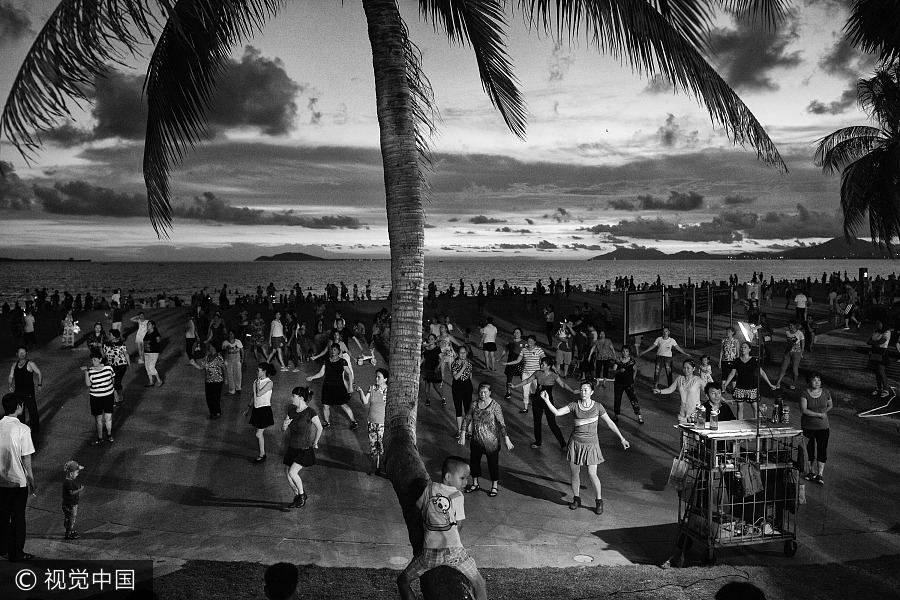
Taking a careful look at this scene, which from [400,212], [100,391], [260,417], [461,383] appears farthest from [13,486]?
[461,383]

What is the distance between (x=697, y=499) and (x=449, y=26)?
5771 millimetres

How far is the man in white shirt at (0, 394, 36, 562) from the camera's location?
7.12 metres

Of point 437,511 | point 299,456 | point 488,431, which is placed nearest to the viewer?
point 437,511

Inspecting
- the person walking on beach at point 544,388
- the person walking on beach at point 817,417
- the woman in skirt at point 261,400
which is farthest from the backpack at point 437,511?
the person walking on beach at point 817,417

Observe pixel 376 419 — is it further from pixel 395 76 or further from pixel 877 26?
pixel 877 26

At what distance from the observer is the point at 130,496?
31.9 feet

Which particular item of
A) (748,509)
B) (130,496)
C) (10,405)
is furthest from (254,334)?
(748,509)

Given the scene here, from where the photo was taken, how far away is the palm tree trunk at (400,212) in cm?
565

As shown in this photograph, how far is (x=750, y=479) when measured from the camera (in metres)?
7.20

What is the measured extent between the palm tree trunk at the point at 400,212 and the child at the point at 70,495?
4564 mm

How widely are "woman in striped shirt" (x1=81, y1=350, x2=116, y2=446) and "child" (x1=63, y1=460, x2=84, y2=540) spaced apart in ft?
13.4

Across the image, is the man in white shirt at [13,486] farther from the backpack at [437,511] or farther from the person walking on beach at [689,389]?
the person walking on beach at [689,389]

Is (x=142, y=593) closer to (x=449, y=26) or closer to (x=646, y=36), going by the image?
(x=646, y=36)

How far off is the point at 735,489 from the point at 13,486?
25.5ft
